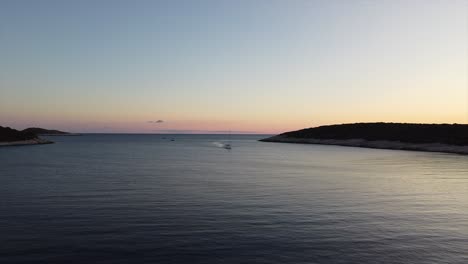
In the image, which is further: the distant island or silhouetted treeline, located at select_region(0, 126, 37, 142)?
silhouetted treeline, located at select_region(0, 126, 37, 142)

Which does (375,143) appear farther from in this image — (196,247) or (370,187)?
(196,247)

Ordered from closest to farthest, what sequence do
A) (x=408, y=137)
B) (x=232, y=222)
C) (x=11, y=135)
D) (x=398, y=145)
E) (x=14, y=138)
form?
(x=232, y=222) < (x=398, y=145) < (x=408, y=137) < (x=14, y=138) < (x=11, y=135)

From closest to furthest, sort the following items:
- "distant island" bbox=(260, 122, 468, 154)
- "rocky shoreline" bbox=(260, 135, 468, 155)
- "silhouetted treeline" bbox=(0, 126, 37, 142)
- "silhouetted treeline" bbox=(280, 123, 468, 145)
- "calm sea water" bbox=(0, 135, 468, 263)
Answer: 1. "calm sea water" bbox=(0, 135, 468, 263)
2. "rocky shoreline" bbox=(260, 135, 468, 155)
3. "distant island" bbox=(260, 122, 468, 154)
4. "silhouetted treeline" bbox=(280, 123, 468, 145)
5. "silhouetted treeline" bbox=(0, 126, 37, 142)

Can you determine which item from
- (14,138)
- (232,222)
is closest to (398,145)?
(232,222)

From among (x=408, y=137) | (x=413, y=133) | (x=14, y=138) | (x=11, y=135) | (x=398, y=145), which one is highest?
(x=413, y=133)

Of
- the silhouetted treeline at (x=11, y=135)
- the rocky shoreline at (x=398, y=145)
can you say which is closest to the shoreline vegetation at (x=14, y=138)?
the silhouetted treeline at (x=11, y=135)

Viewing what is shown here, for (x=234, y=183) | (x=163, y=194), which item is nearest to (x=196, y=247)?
(x=163, y=194)

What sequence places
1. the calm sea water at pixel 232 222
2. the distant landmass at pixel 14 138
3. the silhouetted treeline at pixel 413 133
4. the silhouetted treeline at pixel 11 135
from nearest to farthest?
the calm sea water at pixel 232 222, the silhouetted treeline at pixel 413 133, the distant landmass at pixel 14 138, the silhouetted treeline at pixel 11 135

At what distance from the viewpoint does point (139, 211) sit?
26219mm

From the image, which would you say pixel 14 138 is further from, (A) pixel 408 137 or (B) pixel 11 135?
(A) pixel 408 137

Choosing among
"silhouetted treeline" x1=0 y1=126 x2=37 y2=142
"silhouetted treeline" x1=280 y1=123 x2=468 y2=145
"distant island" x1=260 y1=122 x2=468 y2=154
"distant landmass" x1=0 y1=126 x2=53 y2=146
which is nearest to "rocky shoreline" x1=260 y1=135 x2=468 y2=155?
"distant island" x1=260 y1=122 x2=468 y2=154

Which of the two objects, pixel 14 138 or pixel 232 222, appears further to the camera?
pixel 14 138

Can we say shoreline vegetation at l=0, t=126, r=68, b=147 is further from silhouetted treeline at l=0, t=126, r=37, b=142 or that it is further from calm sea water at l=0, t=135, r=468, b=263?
calm sea water at l=0, t=135, r=468, b=263

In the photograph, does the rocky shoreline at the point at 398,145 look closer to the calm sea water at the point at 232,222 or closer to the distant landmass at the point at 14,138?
the calm sea water at the point at 232,222
